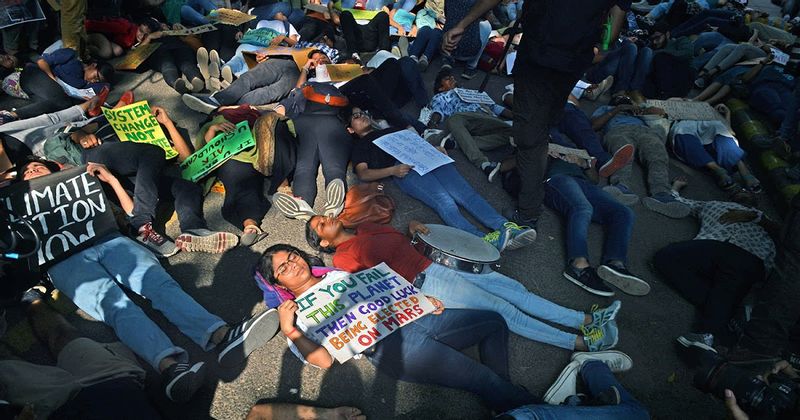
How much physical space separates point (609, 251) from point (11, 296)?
430cm

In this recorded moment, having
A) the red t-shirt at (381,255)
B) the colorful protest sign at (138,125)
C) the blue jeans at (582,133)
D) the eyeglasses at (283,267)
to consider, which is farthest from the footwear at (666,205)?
the colorful protest sign at (138,125)

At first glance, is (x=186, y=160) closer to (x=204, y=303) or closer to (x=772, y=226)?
(x=204, y=303)

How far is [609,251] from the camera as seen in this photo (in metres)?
4.04

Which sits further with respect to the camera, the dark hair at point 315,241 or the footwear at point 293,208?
the footwear at point 293,208

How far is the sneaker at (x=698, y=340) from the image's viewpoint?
130 inches

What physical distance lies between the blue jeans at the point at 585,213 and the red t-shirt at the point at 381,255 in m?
1.40

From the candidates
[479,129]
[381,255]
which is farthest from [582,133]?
[381,255]

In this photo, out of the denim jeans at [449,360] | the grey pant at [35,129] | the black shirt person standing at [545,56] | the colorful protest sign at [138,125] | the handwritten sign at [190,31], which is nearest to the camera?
the denim jeans at [449,360]

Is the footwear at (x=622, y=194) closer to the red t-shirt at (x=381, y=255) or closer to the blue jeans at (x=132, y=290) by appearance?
the red t-shirt at (x=381, y=255)

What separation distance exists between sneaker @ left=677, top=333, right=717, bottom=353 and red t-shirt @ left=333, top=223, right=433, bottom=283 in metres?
1.80

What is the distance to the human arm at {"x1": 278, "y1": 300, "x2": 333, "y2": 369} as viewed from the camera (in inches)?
112

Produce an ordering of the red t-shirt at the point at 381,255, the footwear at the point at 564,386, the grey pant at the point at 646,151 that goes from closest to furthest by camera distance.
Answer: the footwear at the point at 564,386, the red t-shirt at the point at 381,255, the grey pant at the point at 646,151

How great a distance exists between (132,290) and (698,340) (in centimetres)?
387

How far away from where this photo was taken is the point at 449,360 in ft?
9.35
